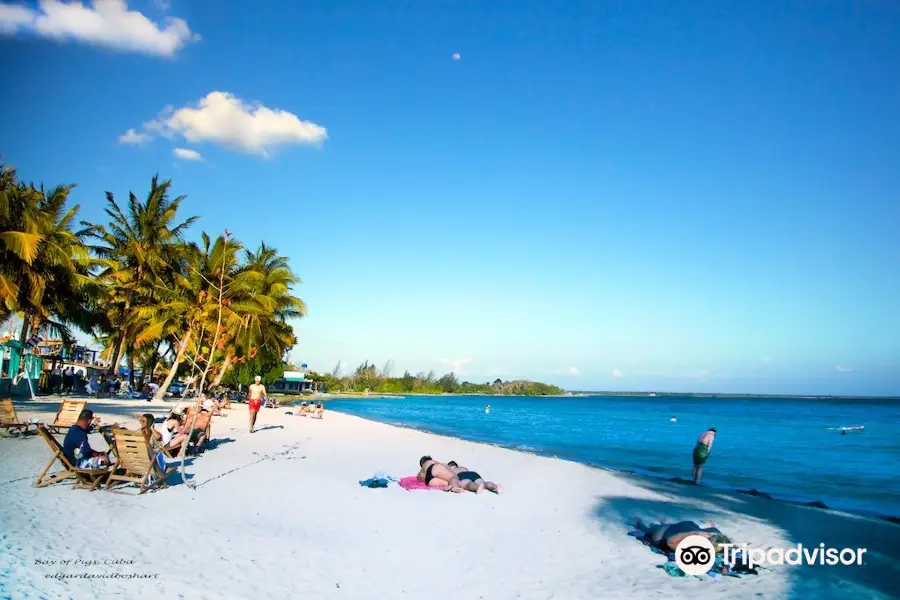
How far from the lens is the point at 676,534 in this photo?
6613 mm

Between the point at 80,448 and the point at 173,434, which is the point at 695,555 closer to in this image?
the point at 80,448

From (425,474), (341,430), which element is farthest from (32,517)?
(341,430)

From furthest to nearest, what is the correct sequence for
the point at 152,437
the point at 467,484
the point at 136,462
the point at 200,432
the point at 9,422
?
1. the point at 9,422
2. the point at 200,432
3. the point at 467,484
4. the point at 152,437
5. the point at 136,462

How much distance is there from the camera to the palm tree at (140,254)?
1059 inches

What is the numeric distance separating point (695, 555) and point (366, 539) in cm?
382

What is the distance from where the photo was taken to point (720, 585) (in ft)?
18.9

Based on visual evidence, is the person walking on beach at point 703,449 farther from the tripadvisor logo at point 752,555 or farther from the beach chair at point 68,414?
the beach chair at point 68,414

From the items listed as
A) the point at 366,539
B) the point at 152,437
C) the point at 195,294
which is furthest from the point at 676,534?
the point at 195,294

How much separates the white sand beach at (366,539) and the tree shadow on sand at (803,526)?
0.04m

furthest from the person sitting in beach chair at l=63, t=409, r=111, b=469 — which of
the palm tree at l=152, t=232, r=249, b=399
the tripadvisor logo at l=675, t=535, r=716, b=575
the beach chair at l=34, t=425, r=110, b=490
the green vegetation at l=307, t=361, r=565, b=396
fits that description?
the green vegetation at l=307, t=361, r=565, b=396

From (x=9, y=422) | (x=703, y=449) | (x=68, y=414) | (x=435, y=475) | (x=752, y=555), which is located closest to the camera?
(x=752, y=555)

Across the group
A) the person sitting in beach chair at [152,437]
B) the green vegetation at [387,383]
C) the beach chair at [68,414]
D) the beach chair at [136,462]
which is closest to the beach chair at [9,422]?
the beach chair at [68,414]

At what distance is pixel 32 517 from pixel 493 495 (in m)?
6.52

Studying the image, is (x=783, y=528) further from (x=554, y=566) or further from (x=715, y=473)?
(x=715, y=473)
